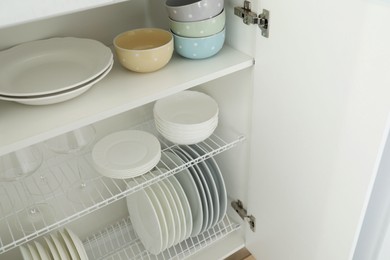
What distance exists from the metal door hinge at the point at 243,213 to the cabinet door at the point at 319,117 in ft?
0.46

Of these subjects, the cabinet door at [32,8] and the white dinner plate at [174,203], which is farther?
the white dinner plate at [174,203]

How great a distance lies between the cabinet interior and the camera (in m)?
1.08

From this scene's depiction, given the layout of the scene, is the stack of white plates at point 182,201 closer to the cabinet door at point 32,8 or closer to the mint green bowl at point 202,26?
the mint green bowl at point 202,26

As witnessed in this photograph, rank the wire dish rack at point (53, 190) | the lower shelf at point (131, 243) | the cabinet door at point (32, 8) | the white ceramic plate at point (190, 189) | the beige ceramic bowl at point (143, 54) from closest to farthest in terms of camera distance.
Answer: the cabinet door at point (32, 8)
the beige ceramic bowl at point (143, 54)
the wire dish rack at point (53, 190)
the white ceramic plate at point (190, 189)
the lower shelf at point (131, 243)

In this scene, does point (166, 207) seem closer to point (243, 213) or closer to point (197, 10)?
point (243, 213)

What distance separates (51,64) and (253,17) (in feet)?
1.74

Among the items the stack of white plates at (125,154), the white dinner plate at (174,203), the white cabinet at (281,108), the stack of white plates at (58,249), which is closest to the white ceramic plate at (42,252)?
the stack of white plates at (58,249)

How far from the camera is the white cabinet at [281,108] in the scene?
77 cm

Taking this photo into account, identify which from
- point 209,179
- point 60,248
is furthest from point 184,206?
point 60,248

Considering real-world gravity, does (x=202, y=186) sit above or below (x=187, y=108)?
below

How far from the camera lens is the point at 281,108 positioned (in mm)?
1004

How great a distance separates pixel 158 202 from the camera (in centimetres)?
129

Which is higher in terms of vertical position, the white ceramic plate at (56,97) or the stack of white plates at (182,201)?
the white ceramic plate at (56,97)

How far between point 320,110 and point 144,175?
622 mm
